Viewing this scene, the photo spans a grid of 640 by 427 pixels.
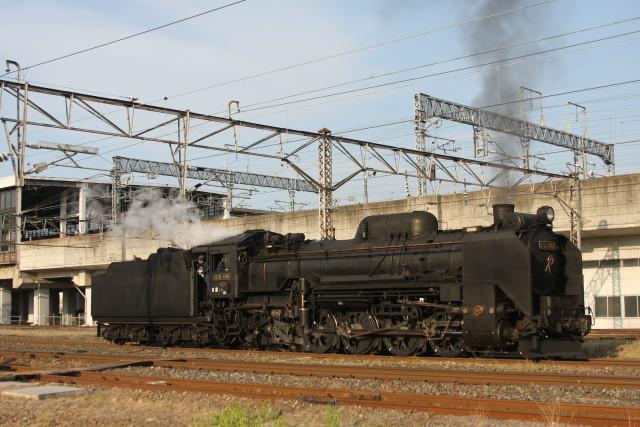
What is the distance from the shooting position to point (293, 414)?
8719 millimetres

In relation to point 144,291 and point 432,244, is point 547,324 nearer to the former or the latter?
point 432,244

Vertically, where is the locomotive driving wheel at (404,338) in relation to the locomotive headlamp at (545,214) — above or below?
below

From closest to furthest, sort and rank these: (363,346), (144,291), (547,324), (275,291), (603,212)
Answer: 1. (547,324)
2. (363,346)
3. (275,291)
4. (144,291)
5. (603,212)

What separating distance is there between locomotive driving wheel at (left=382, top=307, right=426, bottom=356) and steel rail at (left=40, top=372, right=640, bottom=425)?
242 inches

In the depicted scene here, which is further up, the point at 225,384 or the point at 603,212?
the point at 603,212

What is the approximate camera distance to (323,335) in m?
18.1

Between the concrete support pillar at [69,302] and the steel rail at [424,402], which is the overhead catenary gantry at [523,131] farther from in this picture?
the concrete support pillar at [69,302]

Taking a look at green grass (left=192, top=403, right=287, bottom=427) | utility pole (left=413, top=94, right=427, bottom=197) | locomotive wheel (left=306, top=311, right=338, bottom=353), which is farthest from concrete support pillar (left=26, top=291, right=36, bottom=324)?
green grass (left=192, top=403, right=287, bottom=427)

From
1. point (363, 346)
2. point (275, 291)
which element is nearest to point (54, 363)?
point (275, 291)

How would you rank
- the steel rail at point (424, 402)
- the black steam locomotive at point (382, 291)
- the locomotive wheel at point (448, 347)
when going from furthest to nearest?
the locomotive wheel at point (448, 347)
the black steam locomotive at point (382, 291)
the steel rail at point (424, 402)

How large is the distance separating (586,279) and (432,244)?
59.0ft

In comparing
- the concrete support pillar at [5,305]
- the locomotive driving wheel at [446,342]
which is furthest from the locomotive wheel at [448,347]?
the concrete support pillar at [5,305]

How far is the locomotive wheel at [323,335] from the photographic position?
17766 mm

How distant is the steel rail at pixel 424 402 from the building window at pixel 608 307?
24329mm
